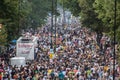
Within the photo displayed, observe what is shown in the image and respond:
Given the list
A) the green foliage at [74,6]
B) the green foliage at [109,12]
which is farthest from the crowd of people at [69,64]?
the green foliage at [74,6]

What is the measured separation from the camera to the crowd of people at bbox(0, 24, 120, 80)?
40625 millimetres

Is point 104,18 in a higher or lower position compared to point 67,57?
higher

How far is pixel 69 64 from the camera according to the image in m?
45.5

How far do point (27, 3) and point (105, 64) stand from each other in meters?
34.3

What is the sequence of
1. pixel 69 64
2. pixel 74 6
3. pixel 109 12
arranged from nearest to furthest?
pixel 109 12 < pixel 69 64 < pixel 74 6

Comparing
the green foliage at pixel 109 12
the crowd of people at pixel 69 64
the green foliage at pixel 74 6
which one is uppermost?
the green foliage at pixel 109 12

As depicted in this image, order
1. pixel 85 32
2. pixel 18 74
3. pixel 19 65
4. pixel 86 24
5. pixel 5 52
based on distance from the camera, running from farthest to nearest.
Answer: pixel 85 32 → pixel 86 24 → pixel 5 52 → pixel 19 65 → pixel 18 74

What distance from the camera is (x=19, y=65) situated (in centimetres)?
4438

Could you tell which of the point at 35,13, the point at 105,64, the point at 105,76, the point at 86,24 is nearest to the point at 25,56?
the point at 105,64

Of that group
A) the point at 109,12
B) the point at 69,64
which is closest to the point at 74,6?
the point at 69,64

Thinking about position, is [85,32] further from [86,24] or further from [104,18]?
[104,18]

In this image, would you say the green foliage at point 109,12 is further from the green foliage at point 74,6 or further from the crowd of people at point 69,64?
the green foliage at point 74,6

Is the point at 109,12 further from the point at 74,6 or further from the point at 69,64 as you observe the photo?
the point at 74,6

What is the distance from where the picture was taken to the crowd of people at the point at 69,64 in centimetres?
4062
